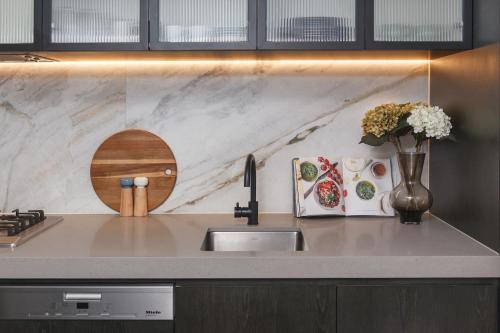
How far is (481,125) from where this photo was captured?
2.06 meters

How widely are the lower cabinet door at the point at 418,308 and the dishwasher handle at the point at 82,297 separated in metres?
0.76

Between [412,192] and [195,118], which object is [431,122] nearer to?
[412,192]

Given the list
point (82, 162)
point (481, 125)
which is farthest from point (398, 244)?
point (82, 162)

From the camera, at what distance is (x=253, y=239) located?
95.2 inches

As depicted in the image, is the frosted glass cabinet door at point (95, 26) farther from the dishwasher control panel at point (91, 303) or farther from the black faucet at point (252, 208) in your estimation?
the dishwasher control panel at point (91, 303)

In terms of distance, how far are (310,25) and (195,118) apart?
685mm

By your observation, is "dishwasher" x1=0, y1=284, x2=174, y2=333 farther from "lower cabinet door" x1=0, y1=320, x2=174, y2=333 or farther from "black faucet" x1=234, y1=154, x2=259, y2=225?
"black faucet" x1=234, y1=154, x2=259, y2=225

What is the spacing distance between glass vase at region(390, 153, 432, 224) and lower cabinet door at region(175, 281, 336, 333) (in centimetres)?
64

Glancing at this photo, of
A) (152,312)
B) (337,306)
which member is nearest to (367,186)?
(337,306)

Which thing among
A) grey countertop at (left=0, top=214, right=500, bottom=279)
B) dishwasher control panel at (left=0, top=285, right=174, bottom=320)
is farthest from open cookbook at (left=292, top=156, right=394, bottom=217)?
dishwasher control panel at (left=0, top=285, right=174, bottom=320)

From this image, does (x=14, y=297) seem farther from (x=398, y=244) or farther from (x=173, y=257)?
(x=398, y=244)

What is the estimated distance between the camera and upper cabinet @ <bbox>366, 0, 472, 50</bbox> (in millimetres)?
2258

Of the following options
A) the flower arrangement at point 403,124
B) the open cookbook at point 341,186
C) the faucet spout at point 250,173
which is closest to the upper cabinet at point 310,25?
the flower arrangement at point 403,124

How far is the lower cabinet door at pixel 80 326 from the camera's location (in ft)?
6.23
